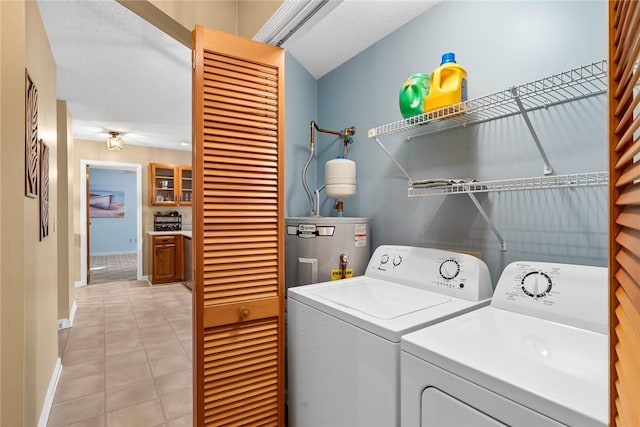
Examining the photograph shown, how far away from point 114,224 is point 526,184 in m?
9.82

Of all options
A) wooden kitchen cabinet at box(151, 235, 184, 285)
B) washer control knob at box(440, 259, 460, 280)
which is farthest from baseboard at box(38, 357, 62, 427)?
wooden kitchen cabinet at box(151, 235, 184, 285)

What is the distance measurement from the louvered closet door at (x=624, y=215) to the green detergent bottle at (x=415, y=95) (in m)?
1.01

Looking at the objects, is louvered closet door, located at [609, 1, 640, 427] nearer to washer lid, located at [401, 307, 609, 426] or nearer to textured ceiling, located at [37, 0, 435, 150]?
washer lid, located at [401, 307, 609, 426]

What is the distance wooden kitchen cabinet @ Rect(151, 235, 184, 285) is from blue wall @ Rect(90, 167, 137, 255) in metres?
4.32

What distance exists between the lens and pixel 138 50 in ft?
7.89

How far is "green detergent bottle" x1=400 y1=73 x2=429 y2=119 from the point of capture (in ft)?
4.86

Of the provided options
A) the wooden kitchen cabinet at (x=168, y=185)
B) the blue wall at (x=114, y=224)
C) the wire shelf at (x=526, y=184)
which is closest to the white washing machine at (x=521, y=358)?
the wire shelf at (x=526, y=184)

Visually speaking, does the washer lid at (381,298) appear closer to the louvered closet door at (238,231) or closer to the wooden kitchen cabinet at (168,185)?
the louvered closet door at (238,231)

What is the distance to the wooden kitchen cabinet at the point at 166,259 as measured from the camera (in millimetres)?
5318

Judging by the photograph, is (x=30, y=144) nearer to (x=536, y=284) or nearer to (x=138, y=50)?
(x=138, y=50)

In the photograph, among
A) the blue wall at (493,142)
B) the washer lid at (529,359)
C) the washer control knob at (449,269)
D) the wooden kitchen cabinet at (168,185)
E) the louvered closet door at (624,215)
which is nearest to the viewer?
the louvered closet door at (624,215)

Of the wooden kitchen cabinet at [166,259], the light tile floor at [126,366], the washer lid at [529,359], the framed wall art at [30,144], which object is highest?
the framed wall art at [30,144]

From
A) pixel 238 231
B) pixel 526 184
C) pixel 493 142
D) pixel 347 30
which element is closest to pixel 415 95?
pixel 493 142

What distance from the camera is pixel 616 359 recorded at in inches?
19.0
